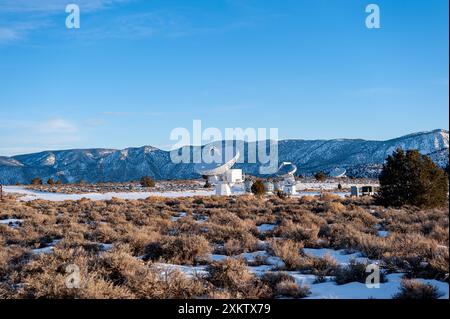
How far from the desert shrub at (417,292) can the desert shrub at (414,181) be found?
13.7 m

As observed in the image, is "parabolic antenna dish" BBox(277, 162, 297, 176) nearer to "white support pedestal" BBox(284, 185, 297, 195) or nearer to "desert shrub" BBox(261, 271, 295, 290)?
"white support pedestal" BBox(284, 185, 297, 195)

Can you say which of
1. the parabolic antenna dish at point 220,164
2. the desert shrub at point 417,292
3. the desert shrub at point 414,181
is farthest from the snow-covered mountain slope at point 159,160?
the desert shrub at point 417,292

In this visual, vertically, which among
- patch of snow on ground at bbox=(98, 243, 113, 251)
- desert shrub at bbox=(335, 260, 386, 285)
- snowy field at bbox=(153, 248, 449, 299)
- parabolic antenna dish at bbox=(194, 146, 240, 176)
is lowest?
patch of snow on ground at bbox=(98, 243, 113, 251)

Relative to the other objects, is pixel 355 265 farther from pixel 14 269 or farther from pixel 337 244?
pixel 14 269

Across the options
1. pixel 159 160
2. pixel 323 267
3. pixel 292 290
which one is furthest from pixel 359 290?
pixel 159 160

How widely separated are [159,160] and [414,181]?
464ft

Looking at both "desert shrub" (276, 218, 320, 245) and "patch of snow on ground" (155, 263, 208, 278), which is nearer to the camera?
"patch of snow on ground" (155, 263, 208, 278)

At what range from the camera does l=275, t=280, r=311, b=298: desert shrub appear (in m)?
6.06

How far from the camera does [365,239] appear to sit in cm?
955

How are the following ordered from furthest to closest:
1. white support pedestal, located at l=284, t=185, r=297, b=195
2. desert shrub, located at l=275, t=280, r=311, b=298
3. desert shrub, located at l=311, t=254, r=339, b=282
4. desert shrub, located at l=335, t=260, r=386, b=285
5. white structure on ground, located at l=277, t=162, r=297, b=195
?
white structure on ground, located at l=277, t=162, r=297, b=195 → white support pedestal, located at l=284, t=185, r=297, b=195 → desert shrub, located at l=311, t=254, r=339, b=282 → desert shrub, located at l=335, t=260, r=386, b=285 → desert shrub, located at l=275, t=280, r=311, b=298

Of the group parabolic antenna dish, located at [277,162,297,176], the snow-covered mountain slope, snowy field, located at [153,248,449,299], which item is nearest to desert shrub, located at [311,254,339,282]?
snowy field, located at [153,248,449,299]

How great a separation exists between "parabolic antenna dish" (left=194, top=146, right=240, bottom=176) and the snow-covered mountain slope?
9119cm
